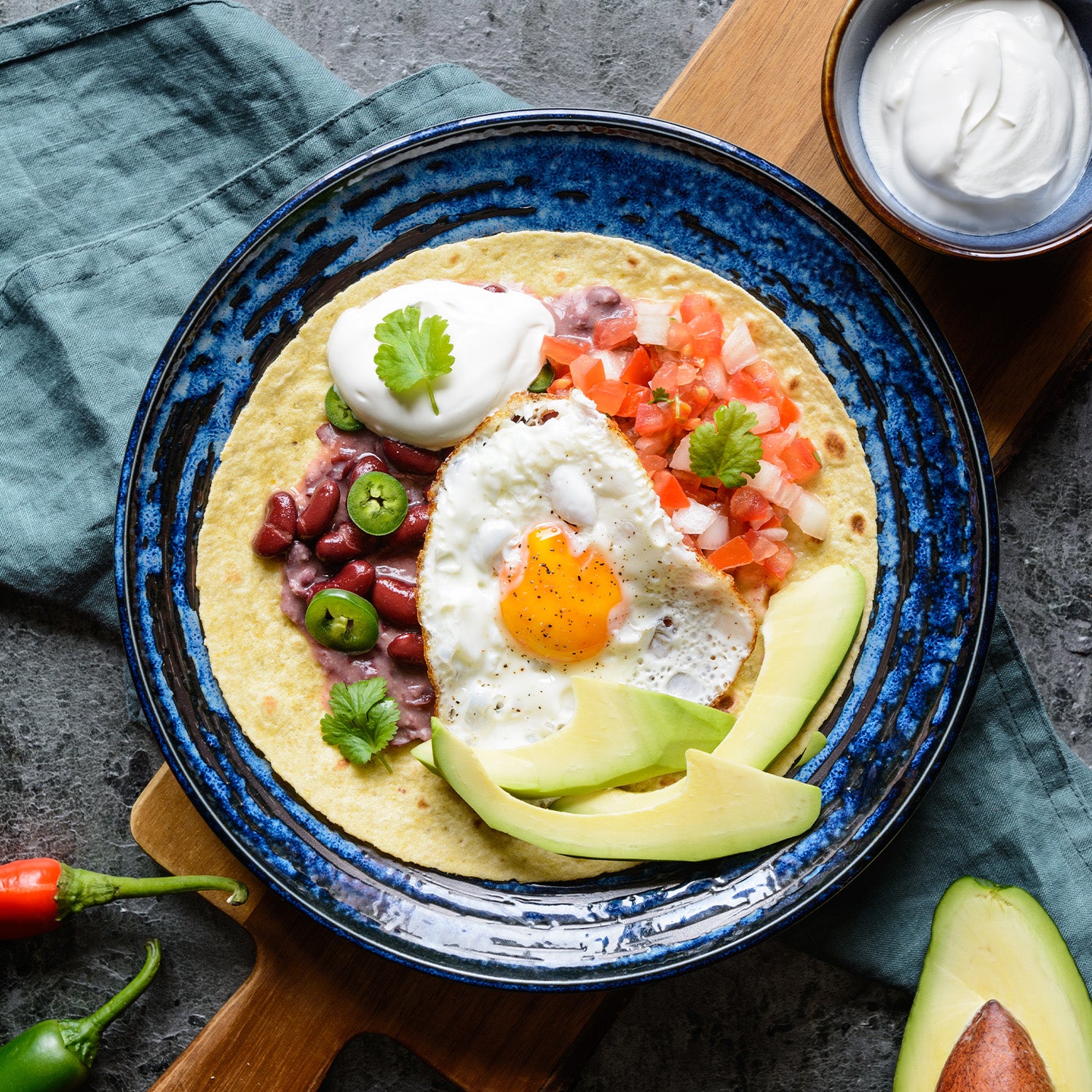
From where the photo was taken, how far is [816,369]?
348cm

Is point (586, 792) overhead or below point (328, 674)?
overhead

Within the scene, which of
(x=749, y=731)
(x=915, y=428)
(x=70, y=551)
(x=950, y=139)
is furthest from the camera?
(x=70, y=551)

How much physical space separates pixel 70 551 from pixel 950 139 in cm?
350

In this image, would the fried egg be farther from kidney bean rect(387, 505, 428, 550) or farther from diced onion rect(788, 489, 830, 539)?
diced onion rect(788, 489, 830, 539)

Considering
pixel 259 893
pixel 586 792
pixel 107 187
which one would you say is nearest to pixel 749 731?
pixel 586 792

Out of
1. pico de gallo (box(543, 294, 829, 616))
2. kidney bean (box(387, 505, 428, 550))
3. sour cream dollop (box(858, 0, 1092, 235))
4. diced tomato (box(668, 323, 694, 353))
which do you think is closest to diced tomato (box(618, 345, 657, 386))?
pico de gallo (box(543, 294, 829, 616))

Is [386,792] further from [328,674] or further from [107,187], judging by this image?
[107,187]

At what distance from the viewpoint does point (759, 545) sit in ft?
11.2

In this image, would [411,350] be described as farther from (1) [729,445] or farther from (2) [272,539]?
(1) [729,445]

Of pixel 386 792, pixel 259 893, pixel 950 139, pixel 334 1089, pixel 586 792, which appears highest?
pixel 950 139

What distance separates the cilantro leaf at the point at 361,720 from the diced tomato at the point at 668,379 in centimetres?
147

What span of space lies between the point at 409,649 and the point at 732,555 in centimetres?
120

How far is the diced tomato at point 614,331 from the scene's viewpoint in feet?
11.4

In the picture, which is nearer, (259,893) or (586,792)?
(586,792)
